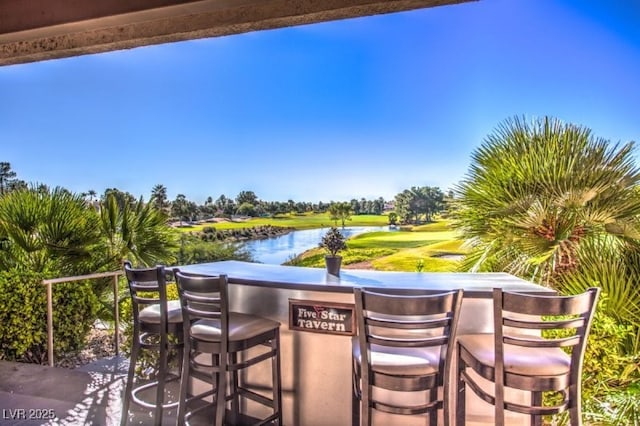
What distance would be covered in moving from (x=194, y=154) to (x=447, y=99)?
4.21 m

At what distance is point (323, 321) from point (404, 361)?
71 cm

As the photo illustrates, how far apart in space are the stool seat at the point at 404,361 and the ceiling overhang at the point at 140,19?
5.05 ft

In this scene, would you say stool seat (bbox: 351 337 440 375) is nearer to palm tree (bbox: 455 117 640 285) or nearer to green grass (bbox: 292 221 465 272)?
palm tree (bbox: 455 117 640 285)

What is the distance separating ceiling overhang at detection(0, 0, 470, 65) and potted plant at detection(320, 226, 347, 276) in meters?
1.25

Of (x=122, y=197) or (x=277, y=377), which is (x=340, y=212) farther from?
(x=122, y=197)

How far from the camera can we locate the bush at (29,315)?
3.72 meters

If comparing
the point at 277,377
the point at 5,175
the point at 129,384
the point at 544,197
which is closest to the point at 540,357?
the point at 277,377

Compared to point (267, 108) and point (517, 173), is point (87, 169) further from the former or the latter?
point (517, 173)

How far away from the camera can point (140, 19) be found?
1.82 meters

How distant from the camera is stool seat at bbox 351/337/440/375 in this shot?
5.25 ft

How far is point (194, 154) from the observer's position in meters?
6.61

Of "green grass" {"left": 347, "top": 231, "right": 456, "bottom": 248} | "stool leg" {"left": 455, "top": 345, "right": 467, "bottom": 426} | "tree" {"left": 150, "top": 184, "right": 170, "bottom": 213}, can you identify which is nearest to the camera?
"stool leg" {"left": 455, "top": 345, "right": 467, "bottom": 426}

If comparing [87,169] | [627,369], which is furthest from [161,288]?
[87,169]

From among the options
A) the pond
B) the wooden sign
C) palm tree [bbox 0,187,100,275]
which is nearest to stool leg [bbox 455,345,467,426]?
the wooden sign
